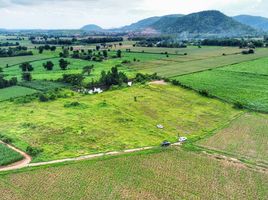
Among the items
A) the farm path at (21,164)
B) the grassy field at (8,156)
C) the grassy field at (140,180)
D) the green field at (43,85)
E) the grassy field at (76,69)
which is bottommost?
the farm path at (21,164)

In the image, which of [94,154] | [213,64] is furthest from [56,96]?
[213,64]

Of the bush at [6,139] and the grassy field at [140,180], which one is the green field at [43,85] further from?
the grassy field at [140,180]

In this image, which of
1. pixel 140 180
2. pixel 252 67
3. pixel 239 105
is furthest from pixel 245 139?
pixel 252 67

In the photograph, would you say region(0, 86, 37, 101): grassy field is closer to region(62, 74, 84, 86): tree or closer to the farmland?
the farmland

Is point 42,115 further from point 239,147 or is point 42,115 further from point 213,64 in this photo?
point 213,64

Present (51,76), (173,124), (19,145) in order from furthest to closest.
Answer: (51,76), (173,124), (19,145)

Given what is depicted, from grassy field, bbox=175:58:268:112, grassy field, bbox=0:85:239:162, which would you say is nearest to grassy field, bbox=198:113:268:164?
grassy field, bbox=0:85:239:162

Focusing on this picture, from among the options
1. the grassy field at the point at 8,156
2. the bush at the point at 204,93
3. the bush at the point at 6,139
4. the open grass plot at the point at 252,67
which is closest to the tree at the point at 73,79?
the bush at the point at 204,93
